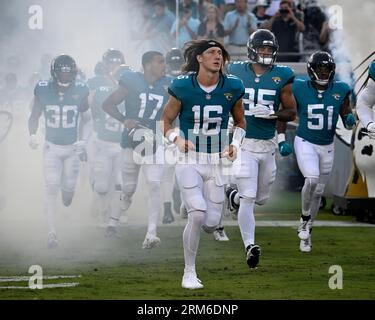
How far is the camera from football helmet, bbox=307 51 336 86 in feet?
35.8

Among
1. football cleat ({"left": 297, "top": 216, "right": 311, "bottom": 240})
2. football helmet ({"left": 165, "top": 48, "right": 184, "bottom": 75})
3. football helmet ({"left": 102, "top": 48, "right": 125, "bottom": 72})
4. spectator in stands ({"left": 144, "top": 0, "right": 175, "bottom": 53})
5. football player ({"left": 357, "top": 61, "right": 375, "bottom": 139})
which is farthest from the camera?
spectator in stands ({"left": 144, "top": 0, "right": 175, "bottom": 53})

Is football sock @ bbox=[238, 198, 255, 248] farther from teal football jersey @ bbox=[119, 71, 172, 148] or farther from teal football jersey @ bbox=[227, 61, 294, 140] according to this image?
teal football jersey @ bbox=[119, 71, 172, 148]

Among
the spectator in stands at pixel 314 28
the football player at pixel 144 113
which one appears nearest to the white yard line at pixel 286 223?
the football player at pixel 144 113

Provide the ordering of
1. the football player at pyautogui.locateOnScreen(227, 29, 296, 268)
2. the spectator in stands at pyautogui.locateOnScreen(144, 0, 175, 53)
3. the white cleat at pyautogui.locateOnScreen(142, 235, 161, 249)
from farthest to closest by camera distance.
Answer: the spectator in stands at pyautogui.locateOnScreen(144, 0, 175, 53), the white cleat at pyautogui.locateOnScreen(142, 235, 161, 249), the football player at pyautogui.locateOnScreen(227, 29, 296, 268)

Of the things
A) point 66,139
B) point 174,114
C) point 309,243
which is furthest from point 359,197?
point 174,114

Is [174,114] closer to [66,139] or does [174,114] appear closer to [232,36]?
[66,139]

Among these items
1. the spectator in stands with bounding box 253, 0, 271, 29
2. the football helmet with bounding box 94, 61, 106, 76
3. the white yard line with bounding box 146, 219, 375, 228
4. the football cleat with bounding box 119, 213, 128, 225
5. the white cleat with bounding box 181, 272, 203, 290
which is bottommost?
the white yard line with bounding box 146, 219, 375, 228

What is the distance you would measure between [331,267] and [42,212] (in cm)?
577

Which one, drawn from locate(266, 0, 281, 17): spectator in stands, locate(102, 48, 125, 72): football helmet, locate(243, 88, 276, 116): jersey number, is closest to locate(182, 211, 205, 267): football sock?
locate(243, 88, 276, 116): jersey number

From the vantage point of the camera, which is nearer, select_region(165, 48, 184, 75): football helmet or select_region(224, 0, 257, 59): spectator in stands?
select_region(165, 48, 184, 75): football helmet

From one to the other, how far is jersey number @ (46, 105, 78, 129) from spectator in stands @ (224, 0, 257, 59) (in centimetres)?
534

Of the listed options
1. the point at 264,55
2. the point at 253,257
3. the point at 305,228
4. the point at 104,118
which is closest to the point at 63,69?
the point at 104,118

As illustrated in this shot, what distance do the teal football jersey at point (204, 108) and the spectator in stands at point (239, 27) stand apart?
7784 millimetres

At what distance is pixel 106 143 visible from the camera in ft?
42.2
